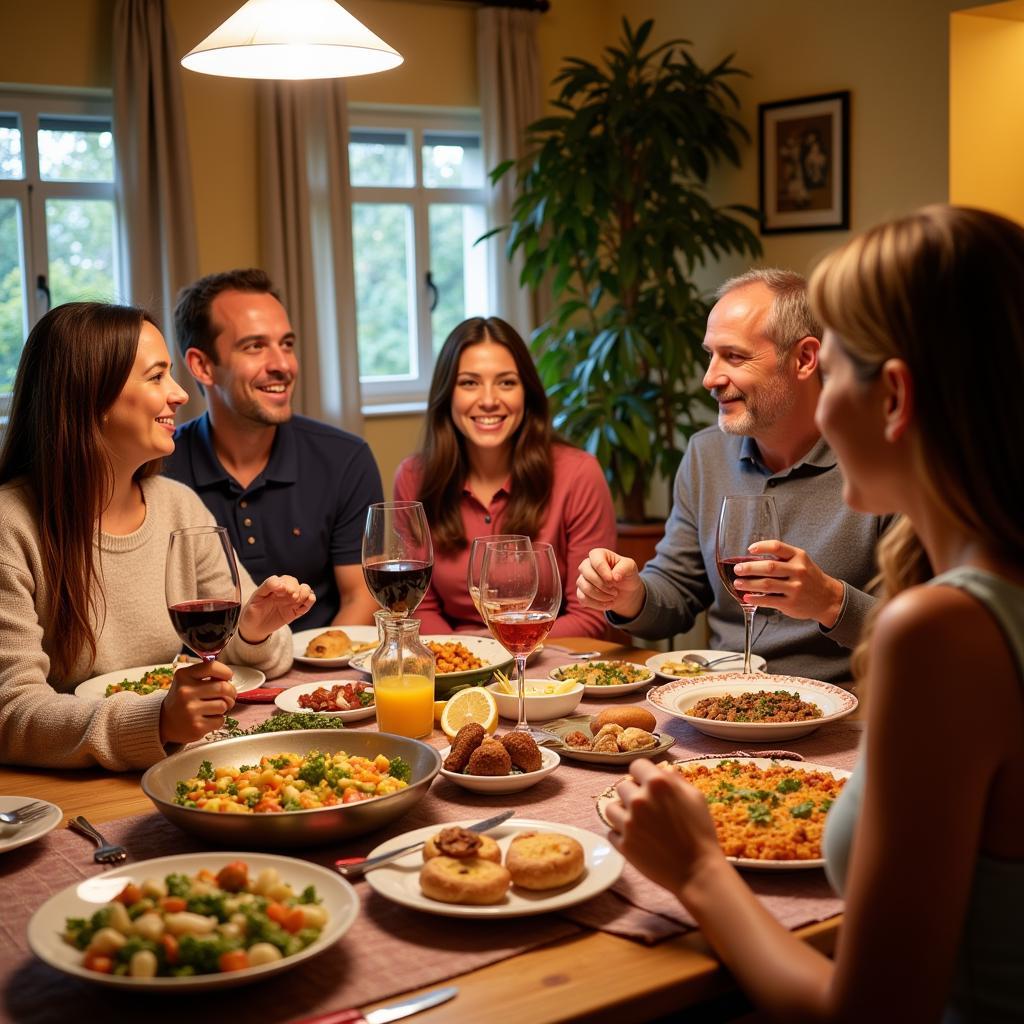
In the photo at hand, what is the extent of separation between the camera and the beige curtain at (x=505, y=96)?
18.8 ft

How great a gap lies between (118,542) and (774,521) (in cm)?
116

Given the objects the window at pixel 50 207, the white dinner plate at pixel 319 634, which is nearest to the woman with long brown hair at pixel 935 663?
the white dinner plate at pixel 319 634

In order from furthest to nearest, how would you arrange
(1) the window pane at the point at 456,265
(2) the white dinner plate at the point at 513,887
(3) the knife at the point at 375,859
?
1. (1) the window pane at the point at 456,265
2. (3) the knife at the point at 375,859
3. (2) the white dinner plate at the point at 513,887

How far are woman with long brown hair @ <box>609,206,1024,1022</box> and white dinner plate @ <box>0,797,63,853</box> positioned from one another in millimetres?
814

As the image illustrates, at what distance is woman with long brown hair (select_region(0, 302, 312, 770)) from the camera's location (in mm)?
2078

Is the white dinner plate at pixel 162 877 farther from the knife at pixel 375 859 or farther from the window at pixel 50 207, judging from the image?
the window at pixel 50 207

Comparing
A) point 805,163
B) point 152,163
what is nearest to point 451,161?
point 152,163

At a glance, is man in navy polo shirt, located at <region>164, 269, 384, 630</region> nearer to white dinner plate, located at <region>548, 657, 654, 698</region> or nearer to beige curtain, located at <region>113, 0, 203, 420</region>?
white dinner plate, located at <region>548, 657, 654, 698</region>

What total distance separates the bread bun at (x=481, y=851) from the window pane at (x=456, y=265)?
4884mm

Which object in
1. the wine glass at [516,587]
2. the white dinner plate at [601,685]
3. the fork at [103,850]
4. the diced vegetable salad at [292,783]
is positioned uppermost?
the wine glass at [516,587]

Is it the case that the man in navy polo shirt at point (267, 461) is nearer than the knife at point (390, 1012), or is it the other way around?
the knife at point (390, 1012)

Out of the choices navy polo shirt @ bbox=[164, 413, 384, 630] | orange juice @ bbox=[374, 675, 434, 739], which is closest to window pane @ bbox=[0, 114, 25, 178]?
navy polo shirt @ bbox=[164, 413, 384, 630]

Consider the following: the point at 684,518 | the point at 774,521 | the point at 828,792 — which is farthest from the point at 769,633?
the point at 828,792

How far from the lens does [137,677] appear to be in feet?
6.91
